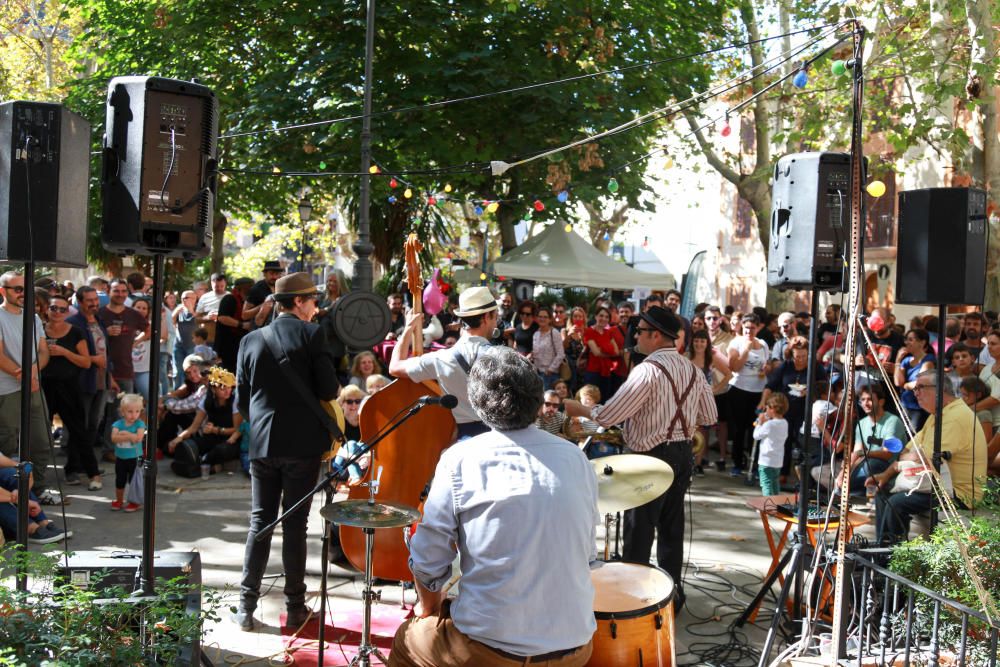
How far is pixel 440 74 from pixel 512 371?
11886 millimetres

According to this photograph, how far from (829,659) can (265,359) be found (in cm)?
329

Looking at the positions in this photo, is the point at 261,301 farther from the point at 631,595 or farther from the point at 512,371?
the point at 512,371

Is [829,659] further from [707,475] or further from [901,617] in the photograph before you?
[707,475]

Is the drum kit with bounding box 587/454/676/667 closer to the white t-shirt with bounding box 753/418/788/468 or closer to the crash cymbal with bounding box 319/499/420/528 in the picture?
the crash cymbal with bounding box 319/499/420/528

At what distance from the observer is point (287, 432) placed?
5.18 m

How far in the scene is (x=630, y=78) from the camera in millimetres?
14828

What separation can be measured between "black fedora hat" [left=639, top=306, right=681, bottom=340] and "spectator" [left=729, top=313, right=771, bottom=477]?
16.9 ft

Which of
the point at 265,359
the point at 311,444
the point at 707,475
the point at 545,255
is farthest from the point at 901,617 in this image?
the point at 545,255

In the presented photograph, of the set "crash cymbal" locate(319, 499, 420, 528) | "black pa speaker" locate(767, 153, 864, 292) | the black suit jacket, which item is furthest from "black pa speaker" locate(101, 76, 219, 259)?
"black pa speaker" locate(767, 153, 864, 292)

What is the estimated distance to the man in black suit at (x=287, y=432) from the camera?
204 inches

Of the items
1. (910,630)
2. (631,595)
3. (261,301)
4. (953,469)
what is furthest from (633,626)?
(261,301)

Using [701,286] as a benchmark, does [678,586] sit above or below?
below

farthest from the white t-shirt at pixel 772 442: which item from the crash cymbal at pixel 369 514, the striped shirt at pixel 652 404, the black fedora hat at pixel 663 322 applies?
the crash cymbal at pixel 369 514

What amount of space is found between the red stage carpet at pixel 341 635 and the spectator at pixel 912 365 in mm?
5406
